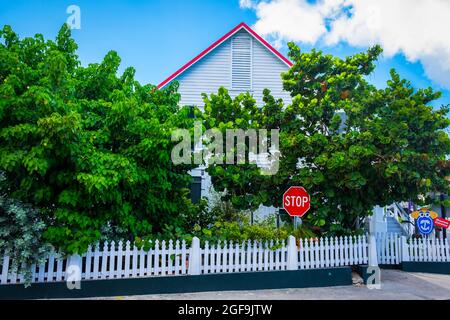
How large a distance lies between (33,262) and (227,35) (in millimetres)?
12085

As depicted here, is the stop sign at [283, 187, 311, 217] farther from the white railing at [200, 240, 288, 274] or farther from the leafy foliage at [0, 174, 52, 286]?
the leafy foliage at [0, 174, 52, 286]

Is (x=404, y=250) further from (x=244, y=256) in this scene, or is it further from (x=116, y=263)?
(x=116, y=263)

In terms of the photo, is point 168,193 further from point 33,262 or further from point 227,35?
point 227,35

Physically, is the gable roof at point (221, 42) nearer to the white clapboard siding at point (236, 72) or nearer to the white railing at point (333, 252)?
the white clapboard siding at point (236, 72)

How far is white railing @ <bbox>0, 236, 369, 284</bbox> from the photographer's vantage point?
6.91 meters

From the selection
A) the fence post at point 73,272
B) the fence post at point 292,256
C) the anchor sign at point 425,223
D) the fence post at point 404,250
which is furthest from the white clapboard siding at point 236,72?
the fence post at point 73,272

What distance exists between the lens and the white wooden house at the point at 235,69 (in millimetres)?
14930

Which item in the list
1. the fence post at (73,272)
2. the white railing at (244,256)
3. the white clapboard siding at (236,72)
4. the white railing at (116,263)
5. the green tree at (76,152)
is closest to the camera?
the green tree at (76,152)

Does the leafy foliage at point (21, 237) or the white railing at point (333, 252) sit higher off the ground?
the leafy foliage at point (21, 237)

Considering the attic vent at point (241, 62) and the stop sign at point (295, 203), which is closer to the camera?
the stop sign at point (295, 203)

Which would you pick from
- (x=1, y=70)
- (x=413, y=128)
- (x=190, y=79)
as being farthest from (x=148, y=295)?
(x=190, y=79)

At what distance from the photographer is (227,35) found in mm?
15367

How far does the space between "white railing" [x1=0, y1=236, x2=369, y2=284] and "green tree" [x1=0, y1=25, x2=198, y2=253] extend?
517 mm

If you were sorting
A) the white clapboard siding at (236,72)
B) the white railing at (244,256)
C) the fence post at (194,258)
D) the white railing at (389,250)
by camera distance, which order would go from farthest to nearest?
1. the white clapboard siding at (236,72)
2. the white railing at (389,250)
3. the white railing at (244,256)
4. the fence post at (194,258)
